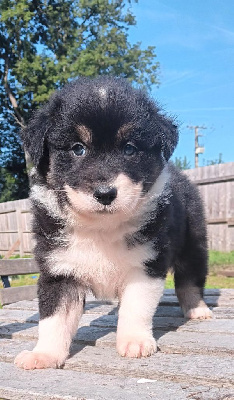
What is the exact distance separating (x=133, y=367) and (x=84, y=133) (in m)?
1.25

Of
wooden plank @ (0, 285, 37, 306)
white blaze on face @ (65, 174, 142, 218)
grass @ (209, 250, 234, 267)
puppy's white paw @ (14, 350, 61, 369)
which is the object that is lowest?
grass @ (209, 250, 234, 267)

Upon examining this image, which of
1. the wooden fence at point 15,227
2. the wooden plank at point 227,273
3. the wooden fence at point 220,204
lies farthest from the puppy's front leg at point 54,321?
the wooden fence at point 15,227

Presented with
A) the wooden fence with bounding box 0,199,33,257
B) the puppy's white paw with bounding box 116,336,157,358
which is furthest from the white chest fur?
the wooden fence with bounding box 0,199,33,257

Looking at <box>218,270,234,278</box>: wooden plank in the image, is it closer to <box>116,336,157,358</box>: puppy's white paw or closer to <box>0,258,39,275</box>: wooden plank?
<box>0,258,39,275</box>: wooden plank

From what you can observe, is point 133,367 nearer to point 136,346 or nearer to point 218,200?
point 136,346

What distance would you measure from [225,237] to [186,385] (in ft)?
31.2

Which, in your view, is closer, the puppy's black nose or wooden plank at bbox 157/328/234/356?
the puppy's black nose

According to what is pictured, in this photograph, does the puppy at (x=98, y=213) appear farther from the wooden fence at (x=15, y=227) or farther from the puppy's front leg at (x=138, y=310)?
the wooden fence at (x=15, y=227)

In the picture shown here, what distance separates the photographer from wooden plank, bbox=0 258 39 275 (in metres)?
4.91

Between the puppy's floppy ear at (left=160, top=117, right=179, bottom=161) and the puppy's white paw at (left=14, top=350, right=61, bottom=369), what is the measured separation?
135 cm

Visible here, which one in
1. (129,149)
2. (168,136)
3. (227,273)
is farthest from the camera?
(227,273)

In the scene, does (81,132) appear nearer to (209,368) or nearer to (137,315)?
(137,315)

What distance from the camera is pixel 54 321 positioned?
8.57ft

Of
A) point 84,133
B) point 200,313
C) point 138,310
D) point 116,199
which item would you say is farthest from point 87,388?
point 200,313
